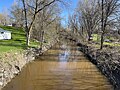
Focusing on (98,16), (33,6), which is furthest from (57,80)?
(98,16)

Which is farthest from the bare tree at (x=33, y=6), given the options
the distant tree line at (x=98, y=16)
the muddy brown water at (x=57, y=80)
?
the muddy brown water at (x=57, y=80)

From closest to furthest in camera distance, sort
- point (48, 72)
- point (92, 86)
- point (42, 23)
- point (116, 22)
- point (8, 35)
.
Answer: point (92, 86), point (48, 72), point (116, 22), point (42, 23), point (8, 35)

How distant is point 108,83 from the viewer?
17844mm

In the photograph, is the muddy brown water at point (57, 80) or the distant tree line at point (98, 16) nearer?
the muddy brown water at point (57, 80)

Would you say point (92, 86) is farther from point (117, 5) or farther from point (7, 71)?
point (117, 5)

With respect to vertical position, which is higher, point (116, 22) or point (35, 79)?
point (116, 22)

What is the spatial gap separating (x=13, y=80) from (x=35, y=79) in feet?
5.44

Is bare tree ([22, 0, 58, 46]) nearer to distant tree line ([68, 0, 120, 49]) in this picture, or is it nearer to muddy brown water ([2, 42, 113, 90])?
distant tree line ([68, 0, 120, 49])

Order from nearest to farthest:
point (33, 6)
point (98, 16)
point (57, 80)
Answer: point (57, 80)
point (33, 6)
point (98, 16)

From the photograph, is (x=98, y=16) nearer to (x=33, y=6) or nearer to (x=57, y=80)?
(x=33, y=6)

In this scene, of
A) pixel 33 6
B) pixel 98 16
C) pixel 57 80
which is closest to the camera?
pixel 57 80

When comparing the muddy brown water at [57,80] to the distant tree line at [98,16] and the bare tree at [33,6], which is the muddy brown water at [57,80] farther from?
the bare tree at [33,6]

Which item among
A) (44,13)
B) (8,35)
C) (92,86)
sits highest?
(44,13)

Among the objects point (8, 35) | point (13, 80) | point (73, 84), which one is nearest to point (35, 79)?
point (13, 80)
